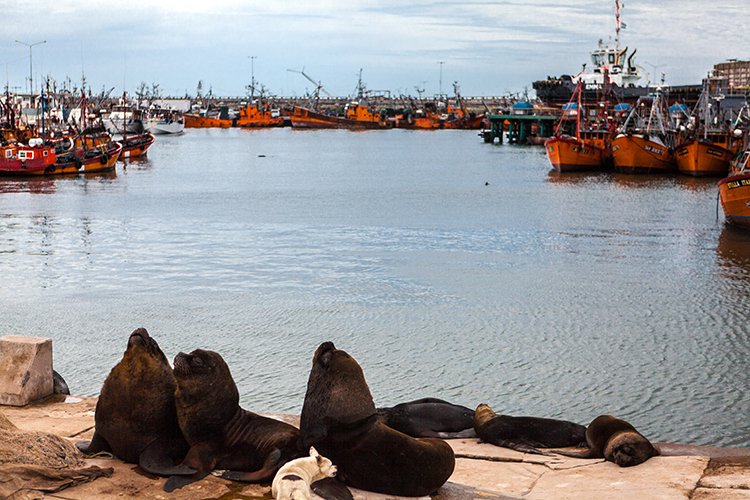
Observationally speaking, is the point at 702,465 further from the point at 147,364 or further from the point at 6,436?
the point at 6,436

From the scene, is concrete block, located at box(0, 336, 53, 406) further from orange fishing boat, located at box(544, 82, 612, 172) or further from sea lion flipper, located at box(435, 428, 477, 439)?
orange fishing boat, located at box(544, 82, 612, 172)

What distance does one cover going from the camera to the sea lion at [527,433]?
26.8 feet

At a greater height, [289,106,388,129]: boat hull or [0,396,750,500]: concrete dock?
[289,106,388,129]: boat hull

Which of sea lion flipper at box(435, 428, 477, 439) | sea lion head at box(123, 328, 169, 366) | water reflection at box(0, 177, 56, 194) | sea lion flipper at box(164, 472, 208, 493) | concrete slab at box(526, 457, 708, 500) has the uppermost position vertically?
sea lion head at box(123, 328, 169, 366)

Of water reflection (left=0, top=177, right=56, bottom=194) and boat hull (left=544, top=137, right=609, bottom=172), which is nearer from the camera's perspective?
water reflection (left=0, top=177, right=56, bottom=194)

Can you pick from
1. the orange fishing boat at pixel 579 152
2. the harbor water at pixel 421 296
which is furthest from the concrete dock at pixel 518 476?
the orange fishing boat at pixel 579 152

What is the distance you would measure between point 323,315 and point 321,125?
148701 mm

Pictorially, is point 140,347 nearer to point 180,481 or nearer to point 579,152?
point 180,481

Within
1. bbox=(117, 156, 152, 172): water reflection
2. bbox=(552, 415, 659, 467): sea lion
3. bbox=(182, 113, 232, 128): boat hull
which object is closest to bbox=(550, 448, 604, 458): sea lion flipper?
bbox=(552, 415, 659, 467): sea lion

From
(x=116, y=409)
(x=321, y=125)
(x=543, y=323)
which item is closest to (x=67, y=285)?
(x=543, y=323)

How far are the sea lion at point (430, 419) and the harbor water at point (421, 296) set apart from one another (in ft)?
10.3

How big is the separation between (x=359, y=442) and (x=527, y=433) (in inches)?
88.6

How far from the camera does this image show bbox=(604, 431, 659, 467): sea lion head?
7.61 meters

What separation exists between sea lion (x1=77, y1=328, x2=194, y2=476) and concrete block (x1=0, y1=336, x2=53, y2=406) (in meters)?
1.72
